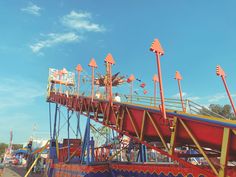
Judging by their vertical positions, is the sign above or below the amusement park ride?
above

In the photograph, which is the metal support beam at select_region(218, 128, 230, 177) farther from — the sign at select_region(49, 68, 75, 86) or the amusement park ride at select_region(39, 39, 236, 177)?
the sign at select_region(49, 68, 75, 86)

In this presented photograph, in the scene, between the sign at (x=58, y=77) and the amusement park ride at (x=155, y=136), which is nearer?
the amusement park ride at (x=155, y=136)

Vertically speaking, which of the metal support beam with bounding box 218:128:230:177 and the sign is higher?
the sign

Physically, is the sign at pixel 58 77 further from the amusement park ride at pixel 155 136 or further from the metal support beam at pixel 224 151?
the metal support beam at pixel 224 151

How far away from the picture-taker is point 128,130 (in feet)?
→ 45.1

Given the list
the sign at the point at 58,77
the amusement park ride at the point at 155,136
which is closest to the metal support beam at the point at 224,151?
the amusement park ride at the point at 155,136

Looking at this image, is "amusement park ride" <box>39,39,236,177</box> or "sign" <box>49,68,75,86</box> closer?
"amusement park ride" <box>39,39,236,177</box>

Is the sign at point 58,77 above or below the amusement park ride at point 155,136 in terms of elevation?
above

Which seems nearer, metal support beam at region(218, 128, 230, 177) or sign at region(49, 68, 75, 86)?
metal support beam at region(218, 128, 230, 177)

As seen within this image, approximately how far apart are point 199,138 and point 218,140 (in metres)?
0.83

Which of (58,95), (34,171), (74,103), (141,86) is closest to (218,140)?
(74,103)

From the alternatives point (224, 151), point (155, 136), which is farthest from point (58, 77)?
point (224, 151)

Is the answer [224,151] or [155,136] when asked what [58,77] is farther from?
[224,151]

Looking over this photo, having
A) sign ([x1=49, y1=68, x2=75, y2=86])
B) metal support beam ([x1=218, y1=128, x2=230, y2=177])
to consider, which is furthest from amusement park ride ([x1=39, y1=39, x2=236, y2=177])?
sign ([x1=49, y1=68, x2=75, y2=86])
